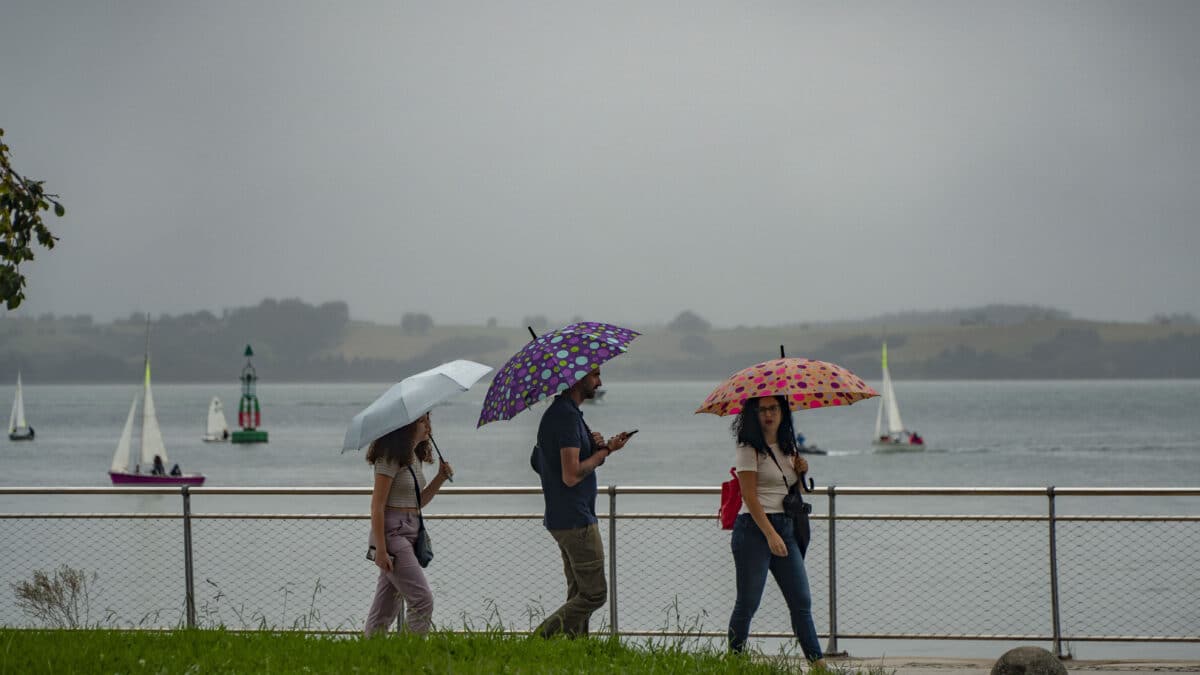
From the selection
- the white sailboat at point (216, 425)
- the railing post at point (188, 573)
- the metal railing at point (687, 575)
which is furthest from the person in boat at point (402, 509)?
the white sailboat at point (216, 425)

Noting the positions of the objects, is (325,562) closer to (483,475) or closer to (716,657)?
(716,657)

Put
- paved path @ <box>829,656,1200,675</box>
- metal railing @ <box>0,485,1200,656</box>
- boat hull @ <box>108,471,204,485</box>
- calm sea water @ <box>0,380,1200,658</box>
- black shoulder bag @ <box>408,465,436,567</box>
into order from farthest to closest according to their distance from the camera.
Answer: boat hull @ <box>108,471,204,485</box> < calm sea water @ <box>0,380,1200,658</box> < metal railing @ <box>0,485,1200,656</box> < paved path @ <box>829,656,1200,675</box> < black shoulder bag @ <box>408,465,436,567</box>

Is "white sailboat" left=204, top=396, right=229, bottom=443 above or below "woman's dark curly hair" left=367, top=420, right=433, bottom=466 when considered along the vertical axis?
below

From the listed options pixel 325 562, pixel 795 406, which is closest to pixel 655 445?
pixel 325 562

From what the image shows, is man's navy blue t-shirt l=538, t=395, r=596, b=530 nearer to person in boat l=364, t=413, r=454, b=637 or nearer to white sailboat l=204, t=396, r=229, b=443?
person in boat l=364, t=413, r=454, b=637

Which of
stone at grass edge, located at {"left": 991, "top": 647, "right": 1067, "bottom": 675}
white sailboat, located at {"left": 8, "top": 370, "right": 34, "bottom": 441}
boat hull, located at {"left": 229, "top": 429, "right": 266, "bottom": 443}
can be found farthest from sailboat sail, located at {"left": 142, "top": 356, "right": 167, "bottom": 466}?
stone at grass edge, located at {"left": 991, "top": 647, "right": 1067, "bottom": 675}

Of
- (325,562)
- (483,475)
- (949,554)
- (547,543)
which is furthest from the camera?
(483,475)

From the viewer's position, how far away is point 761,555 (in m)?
7.00

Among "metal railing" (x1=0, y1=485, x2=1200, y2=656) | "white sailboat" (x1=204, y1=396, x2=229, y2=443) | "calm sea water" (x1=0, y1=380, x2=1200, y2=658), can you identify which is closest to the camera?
"metal railing" (x1=0, y1=485, x2=1200, y2=656)

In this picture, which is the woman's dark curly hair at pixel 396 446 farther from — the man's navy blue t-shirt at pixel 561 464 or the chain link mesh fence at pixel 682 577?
the chain link mesh fence at pixel 682 577

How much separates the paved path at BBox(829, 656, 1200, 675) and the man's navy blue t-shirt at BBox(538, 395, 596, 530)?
86.0 inches

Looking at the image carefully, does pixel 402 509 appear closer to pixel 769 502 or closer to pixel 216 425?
pixel 769 502

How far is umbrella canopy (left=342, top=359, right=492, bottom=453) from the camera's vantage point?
6.83 metres

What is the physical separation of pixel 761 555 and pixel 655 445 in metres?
95.2
